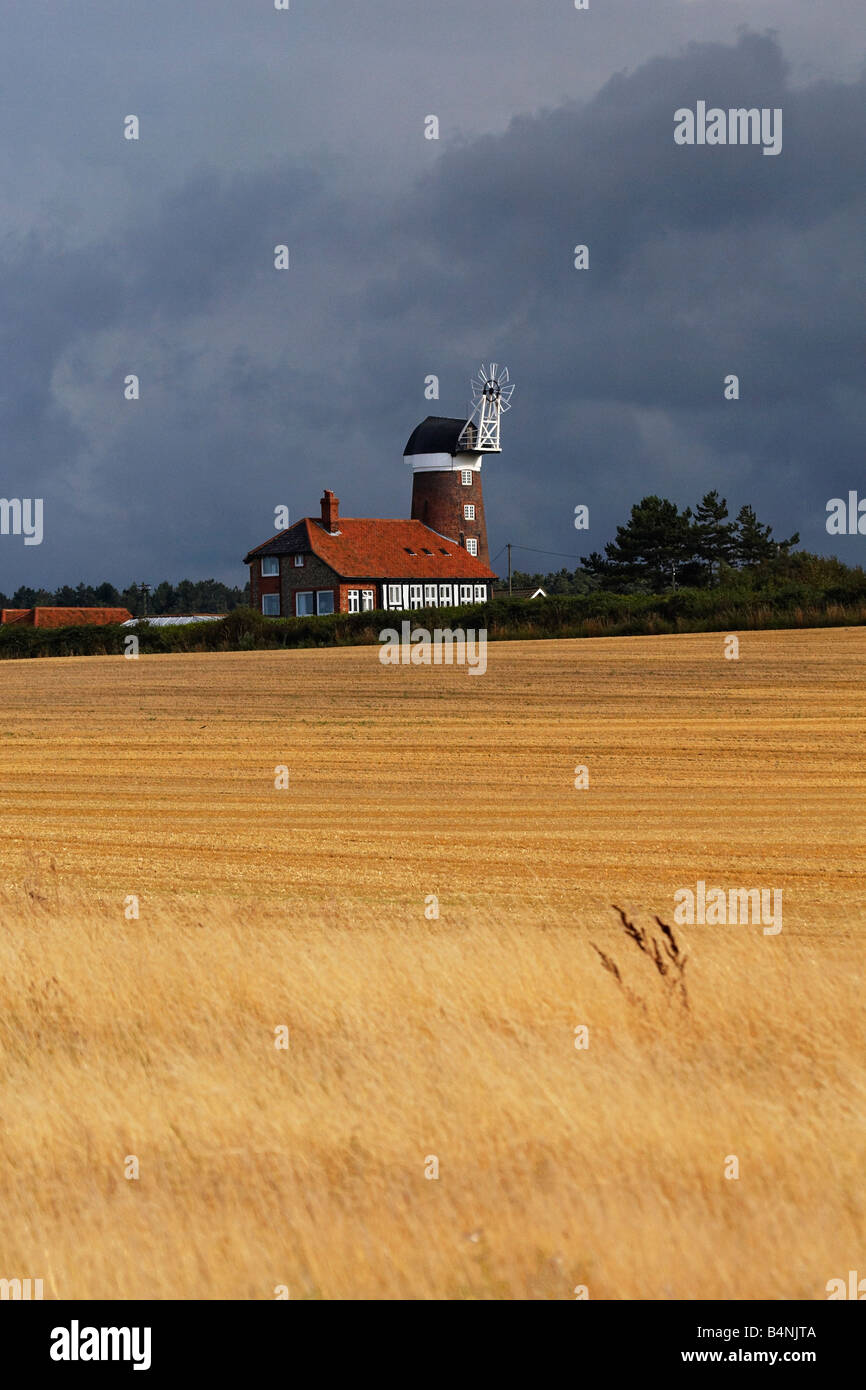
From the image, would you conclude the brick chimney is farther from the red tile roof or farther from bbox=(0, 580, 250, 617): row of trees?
bbox=(0, 580, 250, 617): row of trees

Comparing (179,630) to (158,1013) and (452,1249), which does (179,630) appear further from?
(452,1249)

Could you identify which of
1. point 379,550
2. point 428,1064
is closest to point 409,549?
point 379,550

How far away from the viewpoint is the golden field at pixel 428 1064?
17.7 ft

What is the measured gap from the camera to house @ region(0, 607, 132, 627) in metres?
82.6

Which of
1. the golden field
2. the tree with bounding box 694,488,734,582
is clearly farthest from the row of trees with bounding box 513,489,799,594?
the golden field

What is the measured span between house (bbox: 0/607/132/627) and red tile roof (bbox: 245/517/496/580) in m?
11.5

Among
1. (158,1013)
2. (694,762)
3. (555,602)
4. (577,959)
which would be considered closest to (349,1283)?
(158,1013)

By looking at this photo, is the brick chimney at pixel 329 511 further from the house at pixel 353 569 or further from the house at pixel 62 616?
the house at pixel 62 616

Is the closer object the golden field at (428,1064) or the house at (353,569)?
the golden field at (428,1064)

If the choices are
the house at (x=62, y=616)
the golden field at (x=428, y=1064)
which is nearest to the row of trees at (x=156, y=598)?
the house at (x=62, y=616)

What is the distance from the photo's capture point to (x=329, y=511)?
269 ft

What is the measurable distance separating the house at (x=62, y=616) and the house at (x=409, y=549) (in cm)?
1082

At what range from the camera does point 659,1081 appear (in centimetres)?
716

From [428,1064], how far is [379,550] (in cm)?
7465
